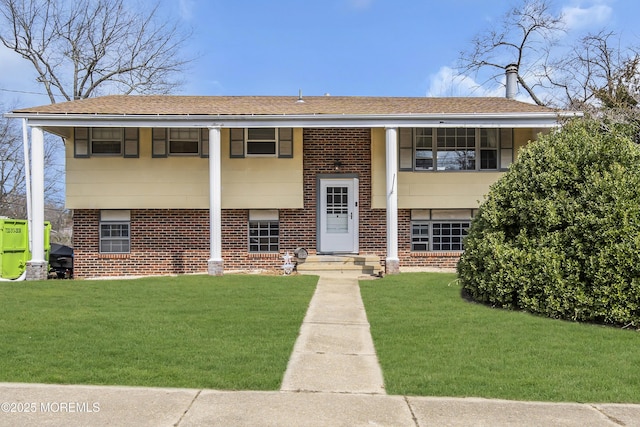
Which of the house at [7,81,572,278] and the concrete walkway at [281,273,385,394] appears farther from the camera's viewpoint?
the house at [7,81,572,278]

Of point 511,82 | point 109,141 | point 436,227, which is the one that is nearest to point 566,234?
point 436,227

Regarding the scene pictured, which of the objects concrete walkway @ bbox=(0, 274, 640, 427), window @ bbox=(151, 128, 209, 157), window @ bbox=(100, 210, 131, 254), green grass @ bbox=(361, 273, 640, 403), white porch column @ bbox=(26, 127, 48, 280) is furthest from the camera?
window @ bbox=(100, 210, 131, 254)

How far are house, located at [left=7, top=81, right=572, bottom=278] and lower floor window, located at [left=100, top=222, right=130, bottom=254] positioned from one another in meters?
0.03

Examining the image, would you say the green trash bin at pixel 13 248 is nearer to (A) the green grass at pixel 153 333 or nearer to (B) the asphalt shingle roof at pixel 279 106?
(A) the green grass at pixel 153 333

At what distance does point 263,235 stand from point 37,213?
562 centimetres

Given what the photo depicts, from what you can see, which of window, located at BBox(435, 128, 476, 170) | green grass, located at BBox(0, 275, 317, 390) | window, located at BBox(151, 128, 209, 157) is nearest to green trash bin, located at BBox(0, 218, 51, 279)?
green grass, located at BBox(0, 275, 317, 390)

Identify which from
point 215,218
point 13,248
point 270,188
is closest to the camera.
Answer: point 215,218

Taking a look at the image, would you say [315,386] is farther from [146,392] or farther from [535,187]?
[535,187]

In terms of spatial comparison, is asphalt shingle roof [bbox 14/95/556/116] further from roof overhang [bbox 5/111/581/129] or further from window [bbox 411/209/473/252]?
window [bbox 411/209/473/252]

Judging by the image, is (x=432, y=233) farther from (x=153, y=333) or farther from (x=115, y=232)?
(x=153, y=333)

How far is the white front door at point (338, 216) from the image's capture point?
1500 cm

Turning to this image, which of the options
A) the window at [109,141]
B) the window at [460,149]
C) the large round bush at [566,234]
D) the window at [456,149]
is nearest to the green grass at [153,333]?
the large round bush at [566,234]

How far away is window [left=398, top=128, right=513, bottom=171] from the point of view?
1500cm

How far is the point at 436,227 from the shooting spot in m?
15.2
